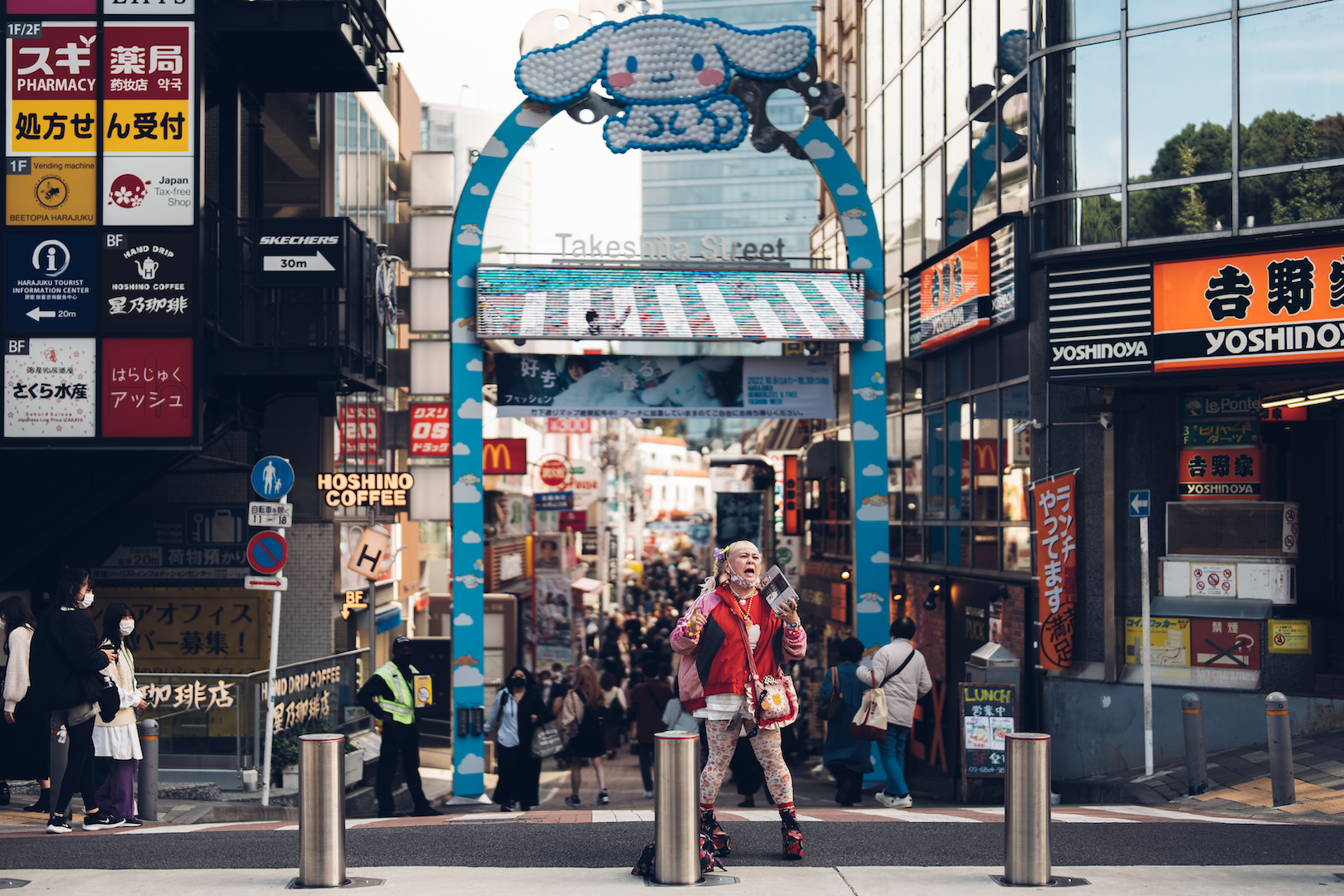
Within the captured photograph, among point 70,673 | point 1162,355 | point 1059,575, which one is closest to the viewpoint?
point 70,673

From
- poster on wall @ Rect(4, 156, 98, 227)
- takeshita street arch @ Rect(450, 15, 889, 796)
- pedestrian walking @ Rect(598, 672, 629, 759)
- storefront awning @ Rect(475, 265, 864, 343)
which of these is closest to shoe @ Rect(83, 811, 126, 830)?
takeshita street arch @ Rect(450, 15, 889, 796)

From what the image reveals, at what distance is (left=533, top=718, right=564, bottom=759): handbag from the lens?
14016mm

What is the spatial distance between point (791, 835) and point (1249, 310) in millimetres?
8425

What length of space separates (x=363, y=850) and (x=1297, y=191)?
10762mm

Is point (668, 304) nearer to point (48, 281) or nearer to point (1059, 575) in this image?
point (1059, 575)

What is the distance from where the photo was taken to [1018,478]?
51.0 ft

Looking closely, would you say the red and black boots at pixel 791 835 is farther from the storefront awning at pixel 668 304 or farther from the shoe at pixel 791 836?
the storefront awning at pixel 668 304

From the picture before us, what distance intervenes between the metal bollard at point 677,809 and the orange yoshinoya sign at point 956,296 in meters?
10.2

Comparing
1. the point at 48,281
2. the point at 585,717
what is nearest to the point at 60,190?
the point at 48,281

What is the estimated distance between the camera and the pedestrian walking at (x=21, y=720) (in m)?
10.0

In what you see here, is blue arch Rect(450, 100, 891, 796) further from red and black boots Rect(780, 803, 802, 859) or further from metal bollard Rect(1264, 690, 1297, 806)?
red and black boots Rect(780, 803, 802, 859)

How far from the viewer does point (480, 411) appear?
50.8 ft

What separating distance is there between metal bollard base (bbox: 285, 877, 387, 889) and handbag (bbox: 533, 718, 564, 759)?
24.0 feet

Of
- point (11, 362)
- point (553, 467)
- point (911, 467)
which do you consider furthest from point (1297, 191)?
point (553, 467)
